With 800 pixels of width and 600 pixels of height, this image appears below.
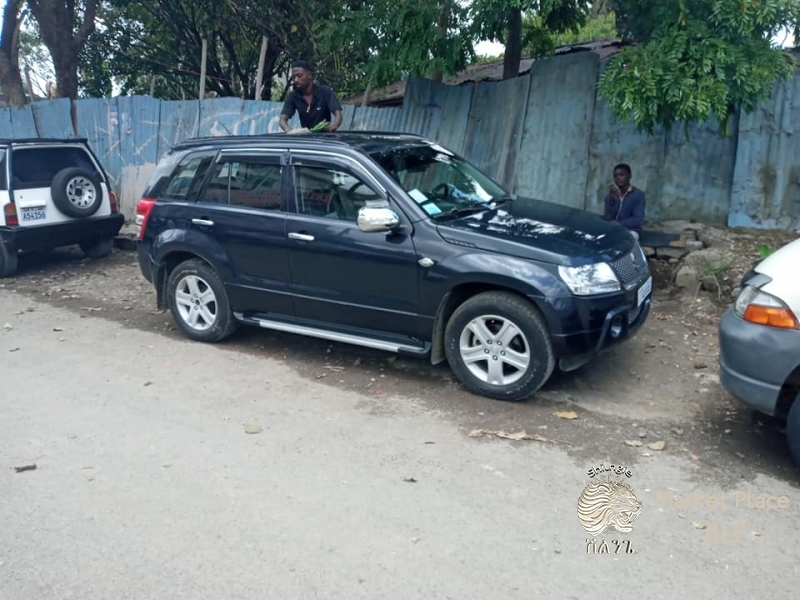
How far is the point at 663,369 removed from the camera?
5.84m

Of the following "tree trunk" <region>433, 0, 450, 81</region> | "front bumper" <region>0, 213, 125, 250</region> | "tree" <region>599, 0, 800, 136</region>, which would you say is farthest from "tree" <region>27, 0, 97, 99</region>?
"tree" <region>599, 0, 800, 136</region>

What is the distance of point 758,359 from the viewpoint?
13.4 ft

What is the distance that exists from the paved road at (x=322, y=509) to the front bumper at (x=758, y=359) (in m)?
0.50

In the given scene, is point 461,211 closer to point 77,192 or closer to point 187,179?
point 187,179

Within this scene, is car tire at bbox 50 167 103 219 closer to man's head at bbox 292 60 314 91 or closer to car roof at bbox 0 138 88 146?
car roof at bbox 0 138 88 146

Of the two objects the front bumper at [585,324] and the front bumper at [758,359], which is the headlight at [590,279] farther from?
the front bumper at [758,359]

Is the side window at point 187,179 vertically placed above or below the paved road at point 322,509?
above

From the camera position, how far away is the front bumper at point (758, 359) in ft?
13.1

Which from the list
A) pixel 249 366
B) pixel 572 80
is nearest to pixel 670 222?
pixel 572 80

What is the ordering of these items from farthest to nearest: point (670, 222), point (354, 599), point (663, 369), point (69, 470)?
point (670, 222) < point (663, 369) < point (69, 470) < point (354, 599)

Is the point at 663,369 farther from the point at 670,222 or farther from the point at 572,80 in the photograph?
the point at 572,80

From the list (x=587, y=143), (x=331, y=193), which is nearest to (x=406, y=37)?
(x=587, y=143)

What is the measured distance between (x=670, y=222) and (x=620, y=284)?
3.50 meters

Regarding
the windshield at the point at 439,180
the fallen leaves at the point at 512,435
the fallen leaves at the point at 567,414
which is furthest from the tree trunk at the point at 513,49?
the fallen leaves at the point at 512,435
